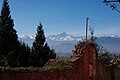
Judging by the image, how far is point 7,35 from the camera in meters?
47.9

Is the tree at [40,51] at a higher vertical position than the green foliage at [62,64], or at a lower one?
higher

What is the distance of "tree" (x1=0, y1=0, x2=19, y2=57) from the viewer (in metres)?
47.4

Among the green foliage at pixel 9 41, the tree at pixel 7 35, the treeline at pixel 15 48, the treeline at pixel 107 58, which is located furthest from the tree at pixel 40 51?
the treeline at pixel 107 58

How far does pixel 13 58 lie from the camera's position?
45438 mm

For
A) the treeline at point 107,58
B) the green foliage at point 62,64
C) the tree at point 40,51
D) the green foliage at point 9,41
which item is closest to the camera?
the green foliage at point 62,64

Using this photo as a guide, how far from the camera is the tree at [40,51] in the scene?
48.7 m

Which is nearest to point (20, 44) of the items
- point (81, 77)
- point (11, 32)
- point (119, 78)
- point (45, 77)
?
point (11, 32)

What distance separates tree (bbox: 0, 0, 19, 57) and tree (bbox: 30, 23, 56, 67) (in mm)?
3207

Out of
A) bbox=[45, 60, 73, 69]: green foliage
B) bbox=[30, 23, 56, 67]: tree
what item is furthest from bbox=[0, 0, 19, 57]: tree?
bbox=[45, 60, 73, 69]: green foliage

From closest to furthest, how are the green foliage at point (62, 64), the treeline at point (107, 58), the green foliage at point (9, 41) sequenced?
1. the green foliage at point (62, 64)
2. the treeline at point (107, 58)
3. the green foliage at point (9, 41)

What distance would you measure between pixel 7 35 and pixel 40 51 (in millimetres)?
5788

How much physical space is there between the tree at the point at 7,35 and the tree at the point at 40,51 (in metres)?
3.21

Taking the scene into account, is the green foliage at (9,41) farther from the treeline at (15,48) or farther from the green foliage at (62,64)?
the green foliage at (62,64)

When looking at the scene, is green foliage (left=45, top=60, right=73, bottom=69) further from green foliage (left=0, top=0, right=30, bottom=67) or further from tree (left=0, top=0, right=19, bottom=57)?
tree (left=0, top=0, right=19, bottom=57)
